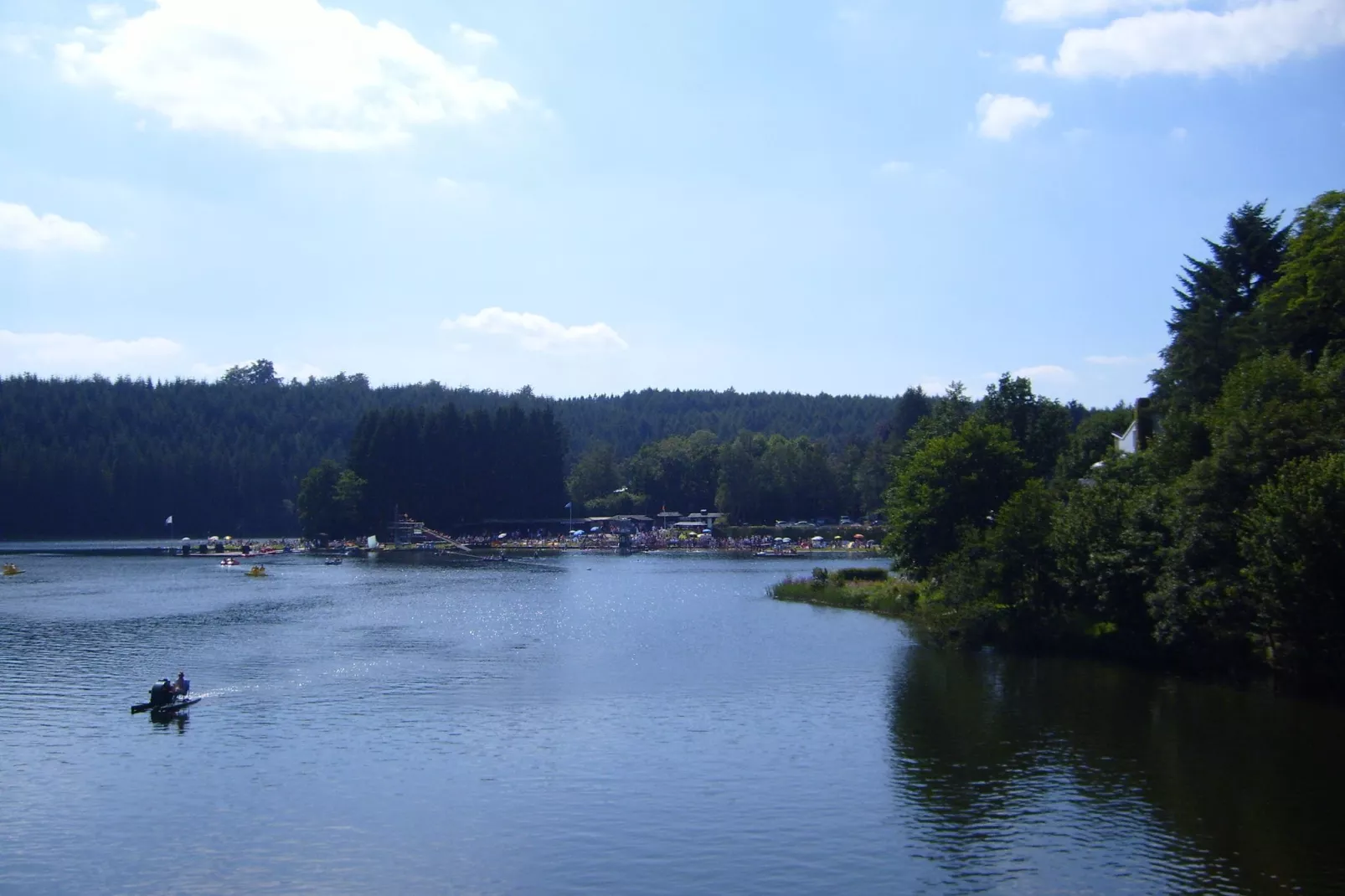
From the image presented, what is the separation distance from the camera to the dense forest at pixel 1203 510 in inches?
1588

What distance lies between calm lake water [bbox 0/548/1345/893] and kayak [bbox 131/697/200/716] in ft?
1.42

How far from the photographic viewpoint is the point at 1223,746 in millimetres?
35562

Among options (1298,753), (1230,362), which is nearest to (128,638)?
(1298,753)

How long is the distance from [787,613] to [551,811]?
4609 centimetres

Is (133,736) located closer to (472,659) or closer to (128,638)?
(472,659)

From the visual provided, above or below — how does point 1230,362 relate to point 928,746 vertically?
above

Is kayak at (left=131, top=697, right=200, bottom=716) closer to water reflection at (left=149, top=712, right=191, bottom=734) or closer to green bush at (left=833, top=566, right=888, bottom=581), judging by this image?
water reflection at (left=149, top=712, right=191, bottom=734)

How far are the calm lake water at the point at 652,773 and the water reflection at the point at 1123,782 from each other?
0.36 ft

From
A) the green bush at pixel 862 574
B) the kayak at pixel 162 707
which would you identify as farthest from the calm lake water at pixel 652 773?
the green bush at pixel 862 574

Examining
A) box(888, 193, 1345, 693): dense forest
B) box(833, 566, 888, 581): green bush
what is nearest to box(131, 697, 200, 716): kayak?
box(888, 193, 1345, 693): dense forest

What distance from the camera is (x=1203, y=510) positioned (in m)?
44.6

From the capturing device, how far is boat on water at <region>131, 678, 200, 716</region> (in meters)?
42.1

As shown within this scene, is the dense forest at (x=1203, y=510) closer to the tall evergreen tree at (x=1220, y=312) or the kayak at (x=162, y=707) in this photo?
the tall evergreen tree at (x=1220, y=312)

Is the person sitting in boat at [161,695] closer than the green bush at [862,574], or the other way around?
the person sitting in boat at [161,695]
